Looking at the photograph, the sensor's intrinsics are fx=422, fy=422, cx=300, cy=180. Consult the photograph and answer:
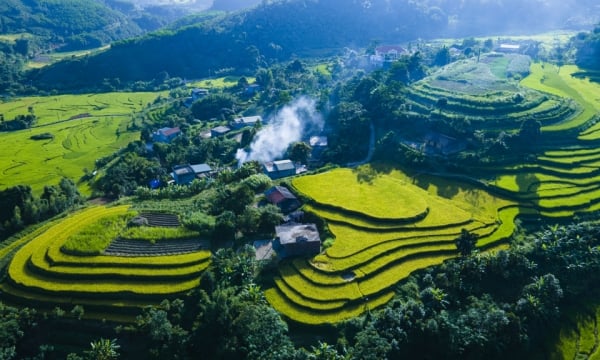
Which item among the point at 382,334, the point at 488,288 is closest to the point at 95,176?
the point at 382,334

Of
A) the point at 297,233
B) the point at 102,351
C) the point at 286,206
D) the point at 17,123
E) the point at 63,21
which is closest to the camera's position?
the point at 102,351

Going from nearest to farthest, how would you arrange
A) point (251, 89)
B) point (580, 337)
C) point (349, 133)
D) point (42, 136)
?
point (580, 337) < point (349, 133) < point (42, 136) < point (251, 89)

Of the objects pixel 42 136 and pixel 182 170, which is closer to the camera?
pixel 182 170

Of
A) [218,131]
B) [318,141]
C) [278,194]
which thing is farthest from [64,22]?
[278,194]

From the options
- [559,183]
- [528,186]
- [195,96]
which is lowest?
[559,183]

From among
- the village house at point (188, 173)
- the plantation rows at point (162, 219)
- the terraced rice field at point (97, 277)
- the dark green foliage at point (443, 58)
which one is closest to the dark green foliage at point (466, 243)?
the terraced rice field at point (97, 277)

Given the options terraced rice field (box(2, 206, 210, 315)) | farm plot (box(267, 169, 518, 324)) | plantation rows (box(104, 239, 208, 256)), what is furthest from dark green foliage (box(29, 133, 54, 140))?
farm plot (box(267, 169, 518, 324))

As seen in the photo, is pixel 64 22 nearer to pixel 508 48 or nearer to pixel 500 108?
pixel 508 48

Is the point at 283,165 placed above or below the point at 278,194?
below
